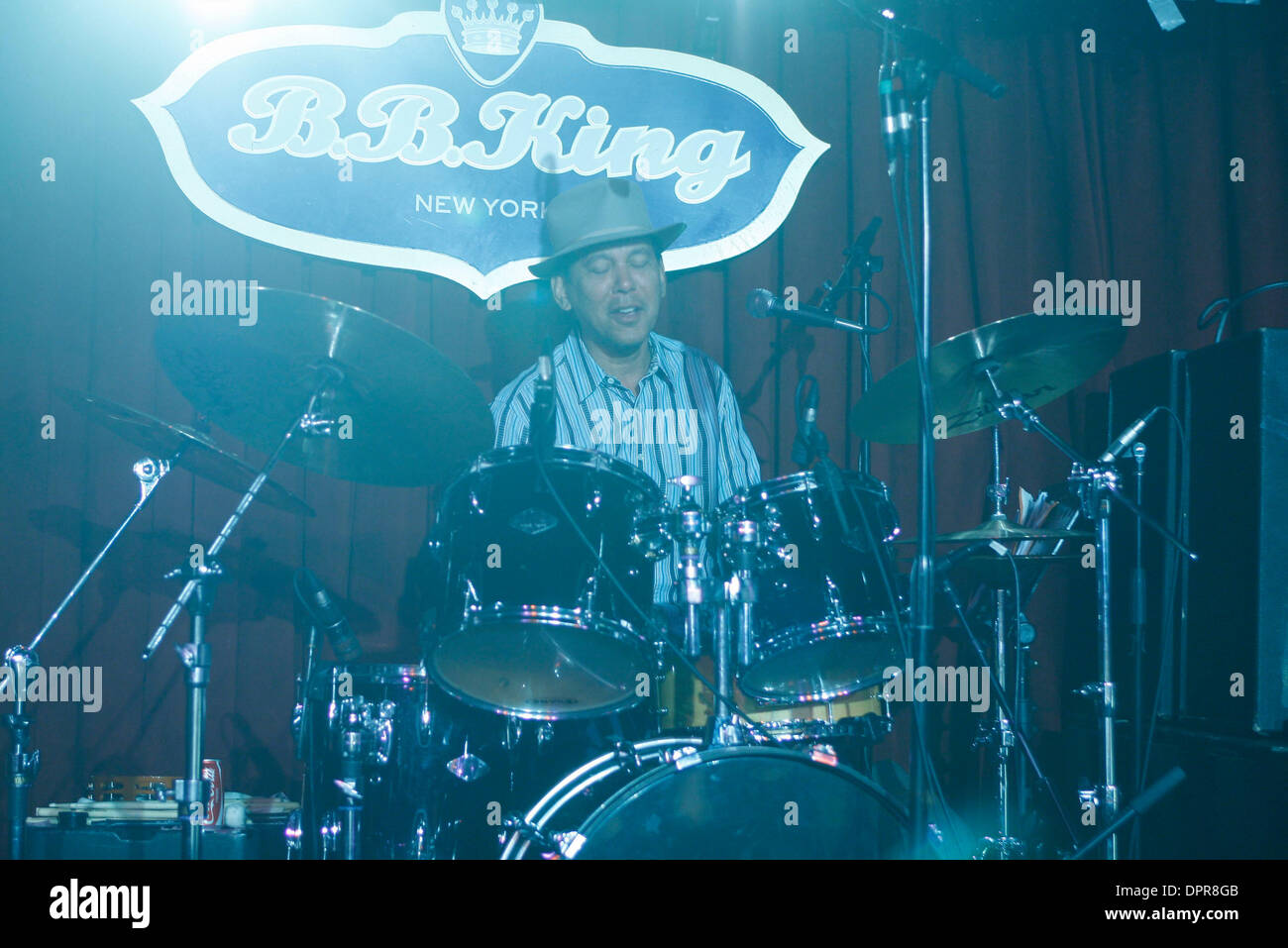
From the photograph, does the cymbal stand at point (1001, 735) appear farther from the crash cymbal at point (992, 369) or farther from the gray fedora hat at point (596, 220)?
the gray fedora hat at point (596, 220)

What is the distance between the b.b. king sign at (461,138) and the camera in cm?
357

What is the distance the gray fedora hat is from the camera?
340cm

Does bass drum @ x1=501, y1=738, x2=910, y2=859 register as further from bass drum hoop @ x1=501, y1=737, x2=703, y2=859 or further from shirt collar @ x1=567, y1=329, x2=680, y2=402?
shirt collar @ x1=567, y1=329, x2=680, y2=402

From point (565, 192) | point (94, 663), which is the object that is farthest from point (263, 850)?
point (565, 192)

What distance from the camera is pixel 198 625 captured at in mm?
2529

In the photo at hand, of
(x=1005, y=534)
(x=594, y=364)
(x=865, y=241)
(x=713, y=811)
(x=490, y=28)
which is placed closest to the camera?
(x=713, y=811)

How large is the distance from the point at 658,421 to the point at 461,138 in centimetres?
120

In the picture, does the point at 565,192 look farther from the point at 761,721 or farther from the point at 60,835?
the point at 60,835

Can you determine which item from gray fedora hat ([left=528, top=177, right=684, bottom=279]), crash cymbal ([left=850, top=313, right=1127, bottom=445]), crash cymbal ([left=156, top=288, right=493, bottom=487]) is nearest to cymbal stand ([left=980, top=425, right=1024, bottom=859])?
crash cymbal ([left=850, top=313, right=1127, bottom=445])

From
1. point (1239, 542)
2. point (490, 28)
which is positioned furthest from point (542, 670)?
point (490, 28)

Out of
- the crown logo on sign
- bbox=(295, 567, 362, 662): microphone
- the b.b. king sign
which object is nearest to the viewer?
bbox=(295, 567, 362, 662): microphone

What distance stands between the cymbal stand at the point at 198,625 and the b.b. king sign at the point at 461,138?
47.1 inches

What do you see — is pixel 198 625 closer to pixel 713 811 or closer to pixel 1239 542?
pixel 713 811

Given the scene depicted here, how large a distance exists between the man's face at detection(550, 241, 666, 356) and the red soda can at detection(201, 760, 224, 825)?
179 centimetres
